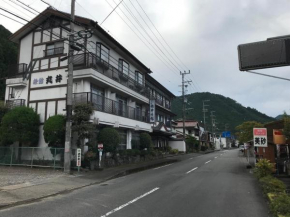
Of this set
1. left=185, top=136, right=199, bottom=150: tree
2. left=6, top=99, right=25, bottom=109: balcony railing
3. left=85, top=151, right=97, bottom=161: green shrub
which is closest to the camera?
left=85, top=151, right=97, bottom=161: green shrub

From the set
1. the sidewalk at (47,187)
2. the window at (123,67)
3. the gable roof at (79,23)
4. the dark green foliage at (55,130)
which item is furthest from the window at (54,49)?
the sidewalk at (47,187)

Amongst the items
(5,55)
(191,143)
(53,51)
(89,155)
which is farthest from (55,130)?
(191,143)

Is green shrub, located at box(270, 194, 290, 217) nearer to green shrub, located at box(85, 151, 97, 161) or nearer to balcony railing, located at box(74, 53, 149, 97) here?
green shrub, located at box(85, 151, 97, 161)

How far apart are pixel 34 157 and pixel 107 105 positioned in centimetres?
675

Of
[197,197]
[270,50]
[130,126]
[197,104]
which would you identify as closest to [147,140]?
[130,126]

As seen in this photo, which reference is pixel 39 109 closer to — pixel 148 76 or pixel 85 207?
pixel 85 207

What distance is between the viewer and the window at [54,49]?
67.9 ft

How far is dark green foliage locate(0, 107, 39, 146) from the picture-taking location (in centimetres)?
1867

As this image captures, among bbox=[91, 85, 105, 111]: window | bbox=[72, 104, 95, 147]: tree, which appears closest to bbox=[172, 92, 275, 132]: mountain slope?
bbox=[91, 85, 105, 111]: window

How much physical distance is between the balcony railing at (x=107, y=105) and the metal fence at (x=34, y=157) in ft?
12.5

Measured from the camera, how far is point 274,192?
30.1 feet

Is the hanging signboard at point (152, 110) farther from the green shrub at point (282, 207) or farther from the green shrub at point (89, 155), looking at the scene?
the green shrub at point (282, 207)

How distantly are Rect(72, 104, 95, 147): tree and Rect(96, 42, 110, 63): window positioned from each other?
5.88 m

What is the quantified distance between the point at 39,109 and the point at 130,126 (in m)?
8.29
